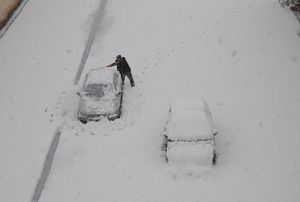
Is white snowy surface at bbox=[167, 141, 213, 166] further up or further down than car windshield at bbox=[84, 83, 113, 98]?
further down

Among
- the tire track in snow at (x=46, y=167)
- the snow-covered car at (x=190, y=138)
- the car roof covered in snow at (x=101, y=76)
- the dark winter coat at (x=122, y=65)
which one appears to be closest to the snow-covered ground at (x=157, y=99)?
the tire track in snow at (x=46, y=167)

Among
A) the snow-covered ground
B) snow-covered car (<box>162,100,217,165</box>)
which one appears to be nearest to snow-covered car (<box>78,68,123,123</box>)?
the snow-covered ground

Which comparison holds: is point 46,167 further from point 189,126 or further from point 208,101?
point 208,101

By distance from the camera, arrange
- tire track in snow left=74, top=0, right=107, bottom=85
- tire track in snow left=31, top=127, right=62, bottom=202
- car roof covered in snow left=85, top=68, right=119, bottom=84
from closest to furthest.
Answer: tire track in snow left=31, top=127, right=62, bottom=202
car roof covered in snow left=85, top=68, right=119, bottom=84
tire track in snow left=74, top=0, right=107, bottom=85

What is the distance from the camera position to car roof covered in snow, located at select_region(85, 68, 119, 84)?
18.5 m

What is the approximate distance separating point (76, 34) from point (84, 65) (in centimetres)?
374

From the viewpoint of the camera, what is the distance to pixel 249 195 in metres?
14.2

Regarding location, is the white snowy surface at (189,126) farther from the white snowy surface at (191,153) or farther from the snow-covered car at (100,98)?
the snow-covered car at (100,98)

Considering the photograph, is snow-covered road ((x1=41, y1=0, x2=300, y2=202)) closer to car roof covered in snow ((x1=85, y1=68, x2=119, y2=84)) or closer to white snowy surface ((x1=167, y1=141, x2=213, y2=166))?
white snowy surface ((x1=167, y1=141, x2=213, y2=166))

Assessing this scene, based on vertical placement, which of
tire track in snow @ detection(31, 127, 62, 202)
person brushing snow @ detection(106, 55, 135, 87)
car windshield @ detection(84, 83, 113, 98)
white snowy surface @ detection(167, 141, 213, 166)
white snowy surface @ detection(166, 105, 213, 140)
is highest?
Result: person brushing snow @ detection(106, 55, 135, 87)

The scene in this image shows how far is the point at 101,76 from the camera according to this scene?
1867cm

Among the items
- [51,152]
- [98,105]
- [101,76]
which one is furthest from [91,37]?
[51,152]

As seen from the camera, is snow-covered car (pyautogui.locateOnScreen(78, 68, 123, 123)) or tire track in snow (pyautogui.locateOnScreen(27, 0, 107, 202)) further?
snow-covered car (pyautogui.locateOnScreen(78, 68, 123, 123))

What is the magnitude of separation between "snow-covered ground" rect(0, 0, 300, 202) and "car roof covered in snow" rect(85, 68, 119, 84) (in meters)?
1.31
